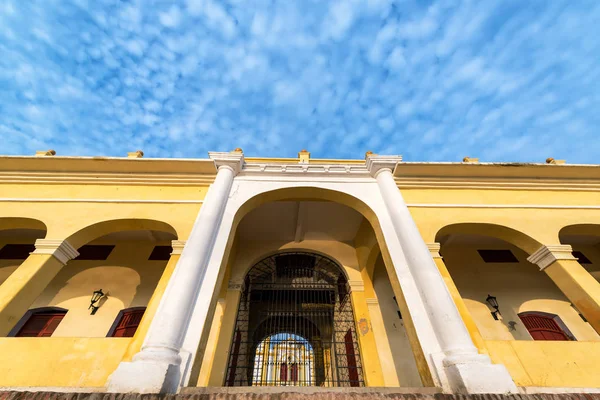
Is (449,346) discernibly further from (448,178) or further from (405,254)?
(448,178)

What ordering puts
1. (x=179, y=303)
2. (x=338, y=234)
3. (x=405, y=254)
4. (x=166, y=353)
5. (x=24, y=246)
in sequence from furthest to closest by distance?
(x=338, y=234), (x=24, y=246), (x=405, y=254), (x=179, y=303), (x=166, y=353)

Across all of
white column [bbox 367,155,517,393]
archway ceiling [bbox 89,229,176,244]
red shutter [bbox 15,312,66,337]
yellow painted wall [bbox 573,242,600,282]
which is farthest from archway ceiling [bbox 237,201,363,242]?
yellow painted wall [bbox 573,242,600,282]

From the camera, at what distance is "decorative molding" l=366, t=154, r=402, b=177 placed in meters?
5.73

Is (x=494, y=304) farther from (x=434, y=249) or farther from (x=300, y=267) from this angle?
(x=300, y=267)

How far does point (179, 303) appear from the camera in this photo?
3.39 metres

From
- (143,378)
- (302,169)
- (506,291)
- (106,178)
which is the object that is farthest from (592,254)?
(106,178)

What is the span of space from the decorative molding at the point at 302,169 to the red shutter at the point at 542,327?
5558 millimetres

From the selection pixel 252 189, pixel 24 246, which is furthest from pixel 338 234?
pixel 24 246

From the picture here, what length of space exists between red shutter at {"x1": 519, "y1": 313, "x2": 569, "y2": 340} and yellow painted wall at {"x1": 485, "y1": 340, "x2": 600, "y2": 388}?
3.20 metres

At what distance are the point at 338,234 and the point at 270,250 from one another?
2.03 m

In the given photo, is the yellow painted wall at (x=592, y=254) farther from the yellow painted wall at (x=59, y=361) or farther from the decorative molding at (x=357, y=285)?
the yellow painted wall at (x=59, y=361)

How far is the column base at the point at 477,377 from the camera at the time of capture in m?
2.72

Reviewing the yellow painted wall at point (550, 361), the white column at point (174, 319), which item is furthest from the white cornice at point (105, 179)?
the yellow painted wall at point (550, 361)

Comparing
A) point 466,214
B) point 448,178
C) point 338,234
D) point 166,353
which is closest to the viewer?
point 166,353
